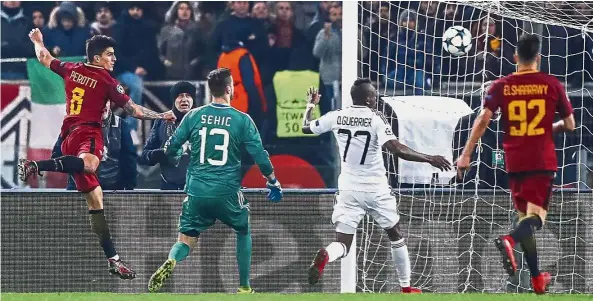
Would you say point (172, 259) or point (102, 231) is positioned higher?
point (102, 231)

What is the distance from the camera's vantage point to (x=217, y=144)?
41.1 ft

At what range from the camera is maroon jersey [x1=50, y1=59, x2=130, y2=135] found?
13.5 m

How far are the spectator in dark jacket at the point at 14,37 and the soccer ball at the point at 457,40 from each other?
21.4 feet

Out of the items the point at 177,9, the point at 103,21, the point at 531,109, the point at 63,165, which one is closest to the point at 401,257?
the point at 531,109

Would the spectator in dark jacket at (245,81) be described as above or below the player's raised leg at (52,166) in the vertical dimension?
above

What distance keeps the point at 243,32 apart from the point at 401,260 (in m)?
7.32

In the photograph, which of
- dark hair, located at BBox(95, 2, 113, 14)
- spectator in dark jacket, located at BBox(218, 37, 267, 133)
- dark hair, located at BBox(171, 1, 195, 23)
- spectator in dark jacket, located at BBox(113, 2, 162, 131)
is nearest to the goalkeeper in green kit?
spectator in dark jacket, located at BBox(218, 37, 267, 133)

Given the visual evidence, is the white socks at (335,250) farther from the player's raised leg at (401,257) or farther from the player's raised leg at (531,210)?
the player's raised leg at (531,210)

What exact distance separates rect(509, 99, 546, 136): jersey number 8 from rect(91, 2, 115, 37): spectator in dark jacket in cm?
938

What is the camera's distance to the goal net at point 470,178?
46.3 ft

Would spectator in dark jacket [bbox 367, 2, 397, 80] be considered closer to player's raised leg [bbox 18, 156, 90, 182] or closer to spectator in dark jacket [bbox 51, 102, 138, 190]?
spectator in dark jacket [bbox 51, 102, 138, 190]

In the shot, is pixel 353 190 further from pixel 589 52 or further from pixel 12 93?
pixel 12 93

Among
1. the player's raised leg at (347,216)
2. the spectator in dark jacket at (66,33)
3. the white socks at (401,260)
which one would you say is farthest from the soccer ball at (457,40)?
the spectator in dark jacket at (66,33)

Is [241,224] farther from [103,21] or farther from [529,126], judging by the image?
[103,21]
